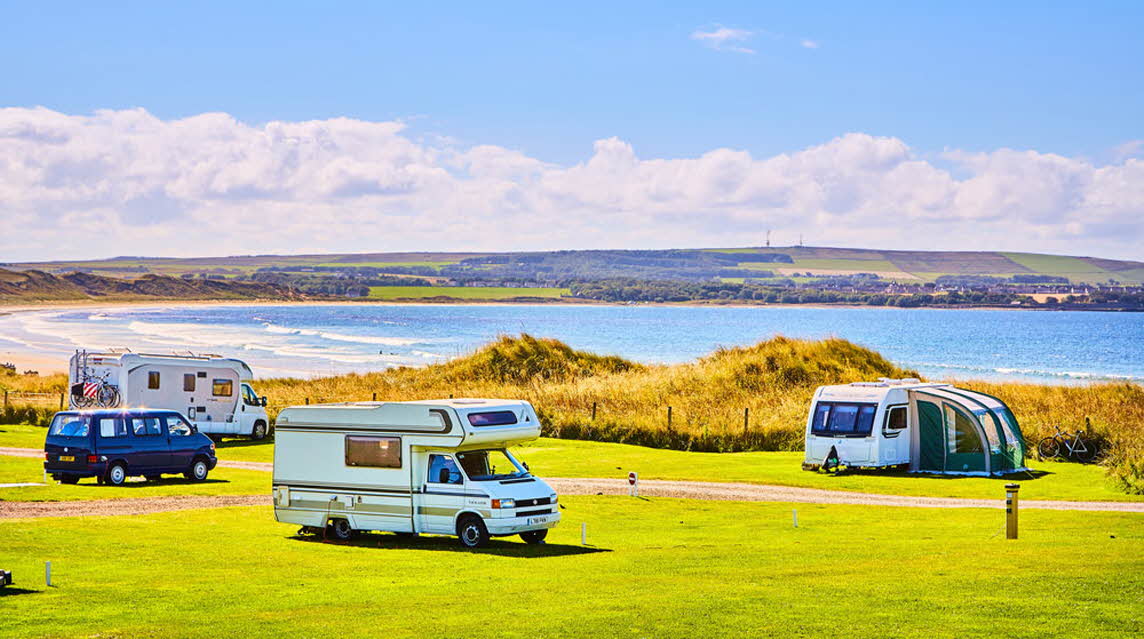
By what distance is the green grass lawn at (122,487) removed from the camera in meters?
26.0

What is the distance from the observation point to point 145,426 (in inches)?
1157

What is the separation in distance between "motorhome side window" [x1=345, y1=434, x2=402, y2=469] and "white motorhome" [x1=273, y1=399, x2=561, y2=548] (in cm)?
2

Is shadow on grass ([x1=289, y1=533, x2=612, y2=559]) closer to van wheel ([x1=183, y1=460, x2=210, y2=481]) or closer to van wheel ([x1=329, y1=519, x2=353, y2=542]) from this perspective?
van wheel ([x1=329, y1=519, x2=353, y2=542])

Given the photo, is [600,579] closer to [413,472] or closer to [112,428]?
[413,472]

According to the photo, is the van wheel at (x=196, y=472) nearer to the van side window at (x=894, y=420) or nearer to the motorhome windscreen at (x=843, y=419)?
the motorhome windscreen at (x=843, y=419)

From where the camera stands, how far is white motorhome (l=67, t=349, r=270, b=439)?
37.5 metres

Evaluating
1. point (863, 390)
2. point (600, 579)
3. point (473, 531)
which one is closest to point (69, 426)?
point (473, 531)

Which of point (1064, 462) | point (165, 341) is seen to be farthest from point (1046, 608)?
point (165, 341)

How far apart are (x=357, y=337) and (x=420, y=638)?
134m

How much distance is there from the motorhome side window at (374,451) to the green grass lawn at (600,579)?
4.42 ft

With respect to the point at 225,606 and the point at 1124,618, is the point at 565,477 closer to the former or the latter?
the point at 225,606

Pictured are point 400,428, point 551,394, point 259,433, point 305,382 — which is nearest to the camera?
point 400,428

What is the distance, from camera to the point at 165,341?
112 metres

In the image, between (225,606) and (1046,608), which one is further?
(225,606)
